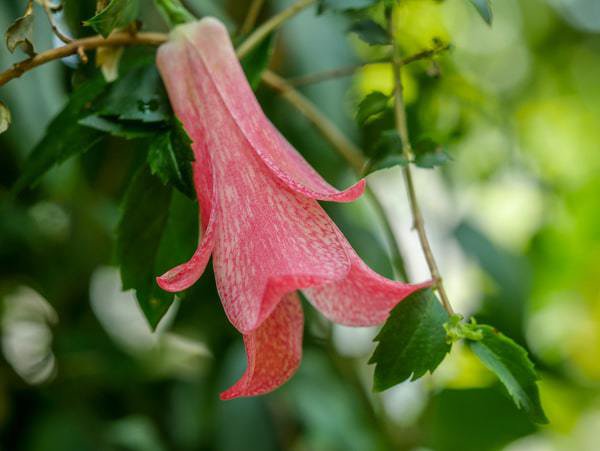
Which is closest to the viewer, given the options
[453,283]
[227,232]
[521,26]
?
[227,232]

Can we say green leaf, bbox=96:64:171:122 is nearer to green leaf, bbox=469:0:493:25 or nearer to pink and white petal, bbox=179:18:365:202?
pink and white petal, bbox=179:18:365:202

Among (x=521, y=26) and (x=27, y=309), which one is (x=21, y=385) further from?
(x=521, y=26)

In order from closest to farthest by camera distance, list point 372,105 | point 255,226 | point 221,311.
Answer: point 255,226 → point 372,105 → point 221,311

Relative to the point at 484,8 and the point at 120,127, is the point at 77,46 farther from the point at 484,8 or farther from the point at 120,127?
the point at 484,8

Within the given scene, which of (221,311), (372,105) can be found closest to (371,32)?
(372,105)

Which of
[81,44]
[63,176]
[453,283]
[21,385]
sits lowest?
[453,283]

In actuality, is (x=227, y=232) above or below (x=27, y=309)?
above

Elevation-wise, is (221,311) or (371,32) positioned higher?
(371,32)

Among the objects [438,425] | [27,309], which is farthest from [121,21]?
[438,425]
